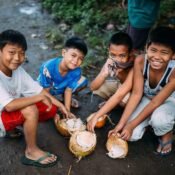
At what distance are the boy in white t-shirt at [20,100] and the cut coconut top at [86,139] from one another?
271 mm

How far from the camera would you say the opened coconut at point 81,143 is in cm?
260

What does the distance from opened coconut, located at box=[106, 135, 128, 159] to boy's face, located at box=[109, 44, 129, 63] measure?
717mm

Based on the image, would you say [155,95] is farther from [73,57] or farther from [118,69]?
[73,57]

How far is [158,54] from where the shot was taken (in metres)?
2.63

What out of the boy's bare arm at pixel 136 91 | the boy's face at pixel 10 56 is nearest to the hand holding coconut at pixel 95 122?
the boy's bare arm at pixel 136 91

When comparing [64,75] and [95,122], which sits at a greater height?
[64,75]

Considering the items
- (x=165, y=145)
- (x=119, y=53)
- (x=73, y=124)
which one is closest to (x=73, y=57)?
(x=119, y=53)

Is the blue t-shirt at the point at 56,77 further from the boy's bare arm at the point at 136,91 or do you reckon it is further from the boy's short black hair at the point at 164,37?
the boy's short black hair at the point at 164,37

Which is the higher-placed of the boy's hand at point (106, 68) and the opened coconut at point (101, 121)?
the boy's hand at point (106, 68)

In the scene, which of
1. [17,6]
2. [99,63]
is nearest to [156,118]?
[99,63]

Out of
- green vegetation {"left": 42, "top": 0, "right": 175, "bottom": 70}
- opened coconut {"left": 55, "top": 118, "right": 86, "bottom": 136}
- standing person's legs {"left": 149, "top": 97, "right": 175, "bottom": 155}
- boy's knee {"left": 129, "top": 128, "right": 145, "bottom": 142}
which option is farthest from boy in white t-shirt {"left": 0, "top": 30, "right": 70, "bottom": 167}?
green vegetation {"left": 42, "top": 0, "right": 175, "bottom": 70}

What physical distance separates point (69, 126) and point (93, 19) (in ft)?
9.25

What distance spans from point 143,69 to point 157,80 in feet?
0.55

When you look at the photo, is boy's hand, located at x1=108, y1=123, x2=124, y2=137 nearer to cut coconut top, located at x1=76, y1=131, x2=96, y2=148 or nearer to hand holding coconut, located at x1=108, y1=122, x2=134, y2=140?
hand holding coconut, located at x1=108, y1=122, x2=134, y2=140
